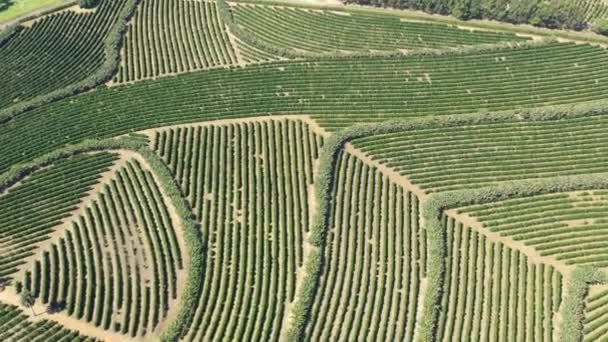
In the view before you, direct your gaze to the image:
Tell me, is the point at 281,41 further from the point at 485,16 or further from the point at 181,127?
the point at 485,16

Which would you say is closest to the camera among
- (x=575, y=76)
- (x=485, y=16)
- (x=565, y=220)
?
(x=565, y=220)

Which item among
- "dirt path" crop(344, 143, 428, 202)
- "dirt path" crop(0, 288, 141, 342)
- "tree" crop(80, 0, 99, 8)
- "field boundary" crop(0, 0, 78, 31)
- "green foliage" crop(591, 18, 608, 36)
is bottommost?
"dirt path" crop(0, 288, 141, 342)

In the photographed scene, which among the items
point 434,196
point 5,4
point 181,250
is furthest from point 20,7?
point 434,196

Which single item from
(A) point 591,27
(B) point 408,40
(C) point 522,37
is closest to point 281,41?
(B) point 408,40

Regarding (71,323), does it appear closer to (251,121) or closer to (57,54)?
(251,121)

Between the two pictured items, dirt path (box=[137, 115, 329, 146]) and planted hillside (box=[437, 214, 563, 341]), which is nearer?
planted hillside (box=[437, 214, 563, 341])

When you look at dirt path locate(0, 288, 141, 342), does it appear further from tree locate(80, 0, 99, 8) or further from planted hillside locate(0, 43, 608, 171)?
tree locate(80, 0, 99, 8)

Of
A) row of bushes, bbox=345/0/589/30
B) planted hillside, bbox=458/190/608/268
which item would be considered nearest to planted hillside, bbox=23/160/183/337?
planted hillside, bbox=458/190/608/268
